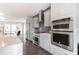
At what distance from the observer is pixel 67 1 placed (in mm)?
1543

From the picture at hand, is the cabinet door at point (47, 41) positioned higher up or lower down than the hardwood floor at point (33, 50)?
higher up

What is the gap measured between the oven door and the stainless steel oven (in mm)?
63

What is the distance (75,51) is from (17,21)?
3.03 feet

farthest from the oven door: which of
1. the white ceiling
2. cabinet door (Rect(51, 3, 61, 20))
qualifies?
the white ceiling

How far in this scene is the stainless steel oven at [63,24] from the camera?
Result: 4.83ft

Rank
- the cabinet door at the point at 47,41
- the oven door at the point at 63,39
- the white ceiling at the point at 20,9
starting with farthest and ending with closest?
the cabinet door at the point at 47,41, the white ceiling at the point at 20,9, the oven door at the point at 63,39

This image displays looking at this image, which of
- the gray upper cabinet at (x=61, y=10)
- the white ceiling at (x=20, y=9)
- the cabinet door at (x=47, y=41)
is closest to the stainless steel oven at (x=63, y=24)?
the gray upper cabinet at (x=61, y=10)

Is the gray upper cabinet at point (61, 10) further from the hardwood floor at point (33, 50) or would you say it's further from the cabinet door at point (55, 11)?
the hardwood floor at point (33, 50)

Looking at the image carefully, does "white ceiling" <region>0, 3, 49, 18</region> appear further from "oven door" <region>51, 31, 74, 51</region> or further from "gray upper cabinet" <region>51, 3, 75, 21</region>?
"oven door" <region>51, 31, 74, 51</region>

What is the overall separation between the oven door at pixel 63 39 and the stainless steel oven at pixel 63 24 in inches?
2.5

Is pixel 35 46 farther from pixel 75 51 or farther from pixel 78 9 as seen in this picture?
pixel 78 9

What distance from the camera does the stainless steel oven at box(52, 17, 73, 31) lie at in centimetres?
147

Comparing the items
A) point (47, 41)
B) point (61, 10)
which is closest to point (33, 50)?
point (47, 41)

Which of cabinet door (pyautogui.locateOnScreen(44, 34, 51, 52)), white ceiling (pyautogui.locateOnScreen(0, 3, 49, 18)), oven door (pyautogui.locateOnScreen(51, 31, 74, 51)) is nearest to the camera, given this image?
oven door (pyautogui.locateOnScreen(51, 31, 74, 51))
